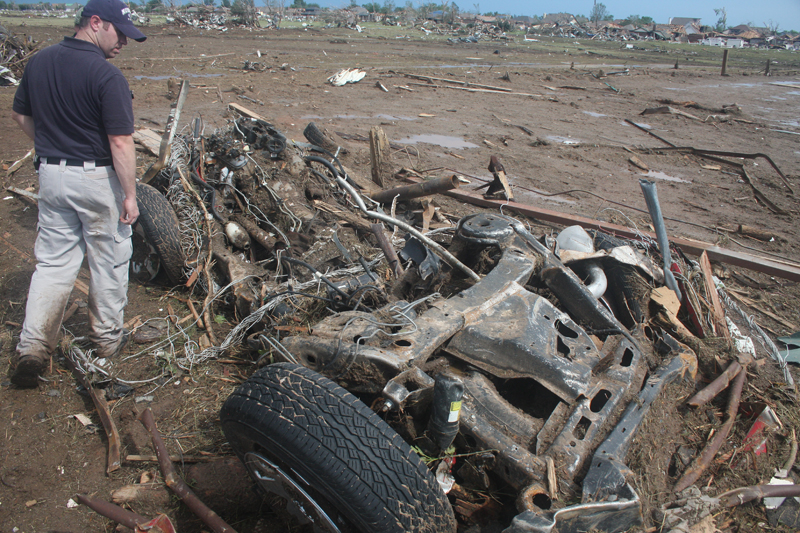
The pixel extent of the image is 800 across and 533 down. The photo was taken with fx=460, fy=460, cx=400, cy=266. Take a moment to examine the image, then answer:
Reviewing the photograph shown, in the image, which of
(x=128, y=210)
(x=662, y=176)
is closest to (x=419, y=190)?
(x=128, y=210)

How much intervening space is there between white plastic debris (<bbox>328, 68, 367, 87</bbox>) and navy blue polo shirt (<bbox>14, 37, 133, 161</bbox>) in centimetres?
1269

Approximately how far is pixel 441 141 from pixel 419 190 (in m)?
5.26

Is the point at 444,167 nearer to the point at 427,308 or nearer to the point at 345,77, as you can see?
the point at 427,308

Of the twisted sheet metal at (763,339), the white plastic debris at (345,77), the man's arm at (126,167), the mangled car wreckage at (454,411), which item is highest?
the white plastic debris at (345,77)

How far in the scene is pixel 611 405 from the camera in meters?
2.34

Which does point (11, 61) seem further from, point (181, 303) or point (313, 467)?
point (313, 467)

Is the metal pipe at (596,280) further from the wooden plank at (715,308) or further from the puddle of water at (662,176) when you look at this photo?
the puddle of water at (662,176)

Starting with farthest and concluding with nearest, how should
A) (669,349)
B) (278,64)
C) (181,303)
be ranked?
1. (278,64)
2. (181,303)
3. (669,349)

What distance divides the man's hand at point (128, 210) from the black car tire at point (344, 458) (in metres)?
1.98

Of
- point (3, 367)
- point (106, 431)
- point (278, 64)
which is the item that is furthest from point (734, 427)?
point (278, 64)

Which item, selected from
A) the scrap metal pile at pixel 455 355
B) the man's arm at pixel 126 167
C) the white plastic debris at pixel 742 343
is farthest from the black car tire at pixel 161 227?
the white plastic debris at pixel 742 343

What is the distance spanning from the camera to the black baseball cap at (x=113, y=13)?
309 cm

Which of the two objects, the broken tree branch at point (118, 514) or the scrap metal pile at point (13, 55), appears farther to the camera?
the scrap metal pile at point (13, 55)

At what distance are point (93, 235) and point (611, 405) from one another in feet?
11.7
